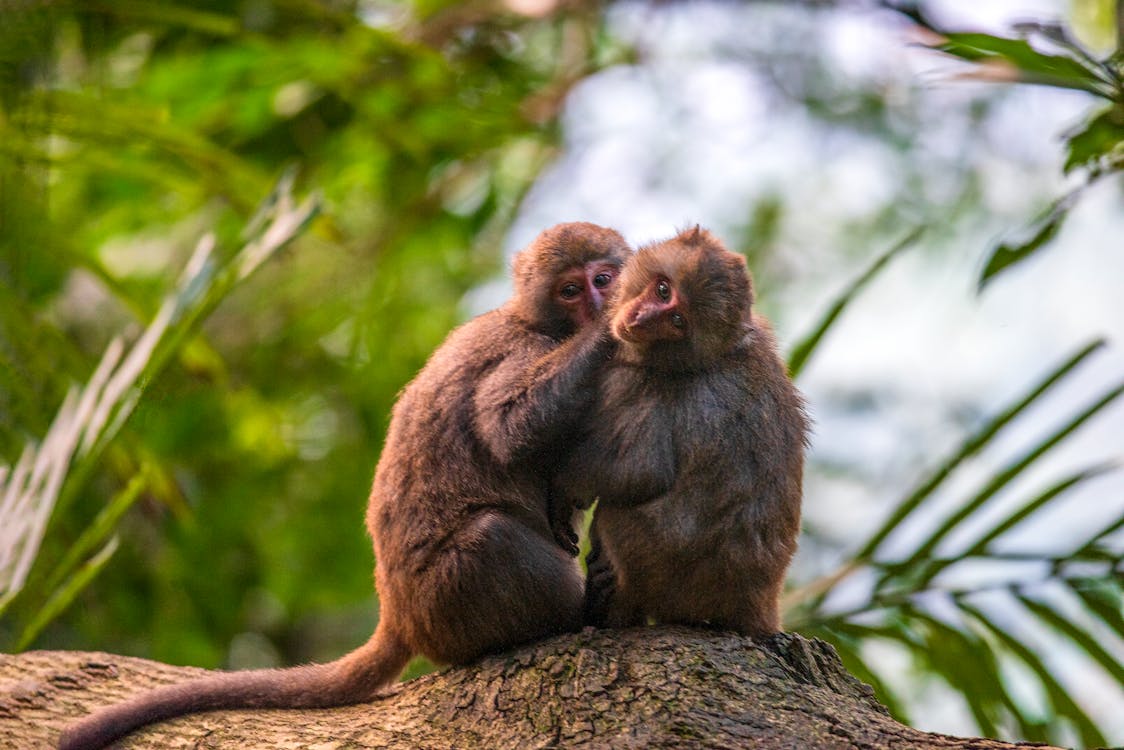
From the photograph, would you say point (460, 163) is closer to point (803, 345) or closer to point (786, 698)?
point (803, 345)

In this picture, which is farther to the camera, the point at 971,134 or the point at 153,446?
the point at 971,134

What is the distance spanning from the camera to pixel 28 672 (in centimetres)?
387

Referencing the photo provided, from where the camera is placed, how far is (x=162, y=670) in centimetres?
406

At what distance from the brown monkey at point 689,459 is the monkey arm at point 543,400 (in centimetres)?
8

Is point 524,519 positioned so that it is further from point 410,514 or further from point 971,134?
point 971,134

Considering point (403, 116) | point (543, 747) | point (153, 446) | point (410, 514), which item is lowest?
point (543, 747)

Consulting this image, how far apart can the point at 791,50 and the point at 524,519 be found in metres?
8.46

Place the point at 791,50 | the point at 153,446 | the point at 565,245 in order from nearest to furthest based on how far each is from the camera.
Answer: the point at 565,245 < the point at 153,446 < the point at 791,50

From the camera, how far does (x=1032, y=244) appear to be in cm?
357

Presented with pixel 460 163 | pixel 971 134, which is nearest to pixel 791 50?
pixel 971 134

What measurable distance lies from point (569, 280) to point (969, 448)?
162cm

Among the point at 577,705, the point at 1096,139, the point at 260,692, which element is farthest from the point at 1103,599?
the point at 260,692

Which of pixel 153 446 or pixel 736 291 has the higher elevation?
pixel 153 446

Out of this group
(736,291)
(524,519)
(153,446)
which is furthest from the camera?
(153,446)
